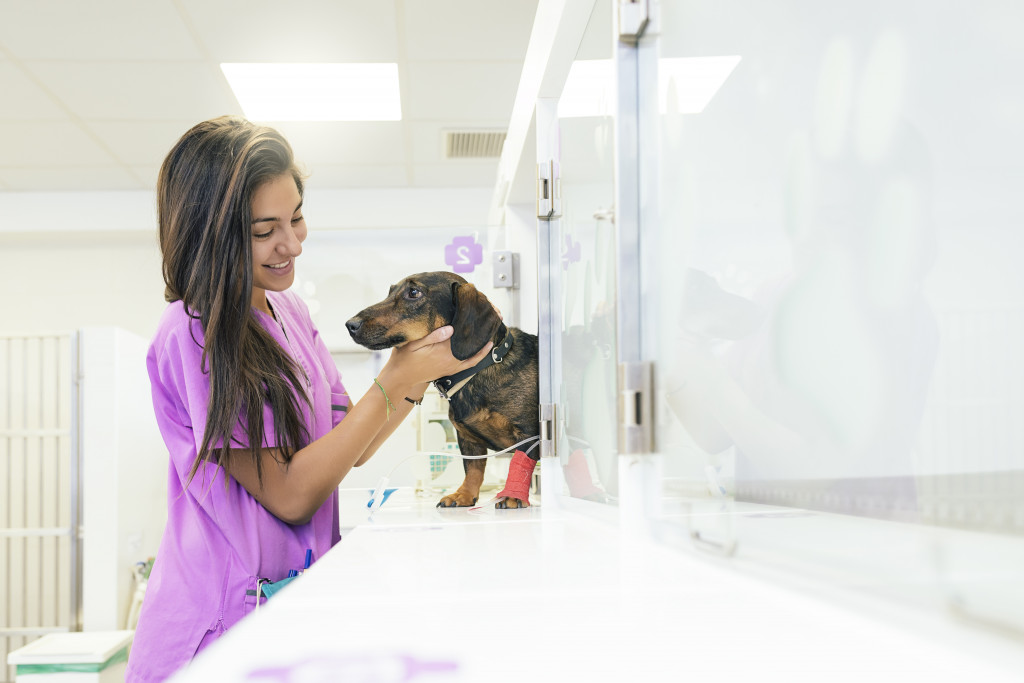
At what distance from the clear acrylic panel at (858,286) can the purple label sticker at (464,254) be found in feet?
3.70

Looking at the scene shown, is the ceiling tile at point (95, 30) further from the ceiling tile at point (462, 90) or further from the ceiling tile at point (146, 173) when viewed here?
the ceiling tile at point (146, 173)

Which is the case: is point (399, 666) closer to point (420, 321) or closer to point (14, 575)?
point (420, 321)

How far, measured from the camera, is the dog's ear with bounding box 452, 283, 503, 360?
4.36ft

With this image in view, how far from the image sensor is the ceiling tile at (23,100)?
319 cm

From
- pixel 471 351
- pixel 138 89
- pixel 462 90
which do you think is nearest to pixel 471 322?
pixel 471 351

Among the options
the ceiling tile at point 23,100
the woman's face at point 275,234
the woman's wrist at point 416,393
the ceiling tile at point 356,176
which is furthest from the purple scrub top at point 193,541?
the ceiling tile at point 356,176

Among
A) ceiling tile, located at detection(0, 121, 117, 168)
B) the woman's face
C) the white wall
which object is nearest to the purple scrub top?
the woman's face

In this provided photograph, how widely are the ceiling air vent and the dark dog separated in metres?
2.68

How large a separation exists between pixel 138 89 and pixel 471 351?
2.86 meters

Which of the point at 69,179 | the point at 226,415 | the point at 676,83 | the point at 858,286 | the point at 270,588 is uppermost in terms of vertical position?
the point at 69,179

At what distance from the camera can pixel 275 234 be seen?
1182mm

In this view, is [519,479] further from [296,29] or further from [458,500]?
[296,29]

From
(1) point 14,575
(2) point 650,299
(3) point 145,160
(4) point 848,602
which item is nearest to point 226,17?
(3) point 145,160

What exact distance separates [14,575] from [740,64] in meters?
4.96
